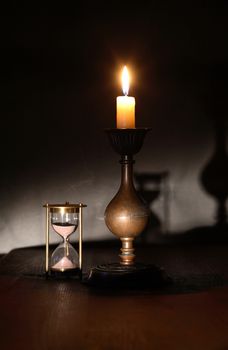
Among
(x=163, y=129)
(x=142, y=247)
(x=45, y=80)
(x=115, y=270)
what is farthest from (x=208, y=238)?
(x=115, y=270)

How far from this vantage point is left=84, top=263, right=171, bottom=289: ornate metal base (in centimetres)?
127

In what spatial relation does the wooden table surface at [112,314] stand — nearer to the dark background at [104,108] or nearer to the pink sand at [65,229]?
the pink sand at [65,229]

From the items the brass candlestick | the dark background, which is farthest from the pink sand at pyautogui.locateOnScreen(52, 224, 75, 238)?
the dark background

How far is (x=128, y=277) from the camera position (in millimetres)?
1272

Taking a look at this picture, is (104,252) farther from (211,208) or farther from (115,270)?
(115,270)

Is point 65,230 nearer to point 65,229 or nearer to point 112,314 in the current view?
point 65,229

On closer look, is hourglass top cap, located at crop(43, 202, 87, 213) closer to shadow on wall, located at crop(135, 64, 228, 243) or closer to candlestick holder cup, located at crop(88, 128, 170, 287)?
candlestick holder cup, located at crop(88, 128, 170, 287)

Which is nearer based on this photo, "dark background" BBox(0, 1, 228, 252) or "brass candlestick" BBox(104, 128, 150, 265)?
"brass candlestick" BBox(104, 128, 150, 265)

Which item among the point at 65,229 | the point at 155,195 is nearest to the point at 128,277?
the point at 65,229

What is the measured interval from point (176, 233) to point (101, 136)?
1.33ft

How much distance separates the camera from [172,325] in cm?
94

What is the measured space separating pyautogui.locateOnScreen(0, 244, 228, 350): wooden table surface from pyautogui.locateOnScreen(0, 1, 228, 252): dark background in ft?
2.47

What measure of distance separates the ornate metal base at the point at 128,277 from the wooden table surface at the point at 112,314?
2cm

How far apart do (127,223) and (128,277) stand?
3.9 inches
